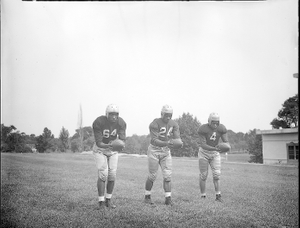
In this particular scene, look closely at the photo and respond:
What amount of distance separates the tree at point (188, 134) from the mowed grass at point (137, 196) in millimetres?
108

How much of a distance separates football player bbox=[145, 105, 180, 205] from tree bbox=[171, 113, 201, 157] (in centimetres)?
11

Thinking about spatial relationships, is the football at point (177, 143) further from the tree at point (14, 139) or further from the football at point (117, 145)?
the tree at point (14, 139)

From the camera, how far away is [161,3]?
2891mm

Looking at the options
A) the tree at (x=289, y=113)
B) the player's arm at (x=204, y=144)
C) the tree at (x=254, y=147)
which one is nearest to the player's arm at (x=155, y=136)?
the player's arm at (x=204, y=144)

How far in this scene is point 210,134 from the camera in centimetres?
300

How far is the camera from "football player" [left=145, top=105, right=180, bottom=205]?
2.81m

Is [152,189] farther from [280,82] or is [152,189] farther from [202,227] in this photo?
[280,82]

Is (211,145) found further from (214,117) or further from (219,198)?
(219,198)

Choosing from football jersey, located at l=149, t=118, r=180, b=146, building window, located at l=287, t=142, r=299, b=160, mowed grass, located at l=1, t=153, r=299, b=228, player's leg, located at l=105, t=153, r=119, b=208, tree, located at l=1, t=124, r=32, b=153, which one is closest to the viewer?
mowed grass, located at l=1, t=153, r=299, b=228

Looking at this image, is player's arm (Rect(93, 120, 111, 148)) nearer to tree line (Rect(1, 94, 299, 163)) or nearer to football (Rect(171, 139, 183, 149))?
tree line (Rect(1, 94, 299, 163))

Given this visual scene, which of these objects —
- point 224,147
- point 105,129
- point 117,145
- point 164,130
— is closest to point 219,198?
point 224,147

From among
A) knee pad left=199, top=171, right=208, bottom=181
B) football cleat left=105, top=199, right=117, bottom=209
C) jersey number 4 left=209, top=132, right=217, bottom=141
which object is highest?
jersey number 4 left=209, top=132, right=217, bottom=141

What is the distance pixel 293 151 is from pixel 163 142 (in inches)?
64.6

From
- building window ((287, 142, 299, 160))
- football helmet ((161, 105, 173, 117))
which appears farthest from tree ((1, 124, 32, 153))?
building window ((287, 142, 299, 160))
